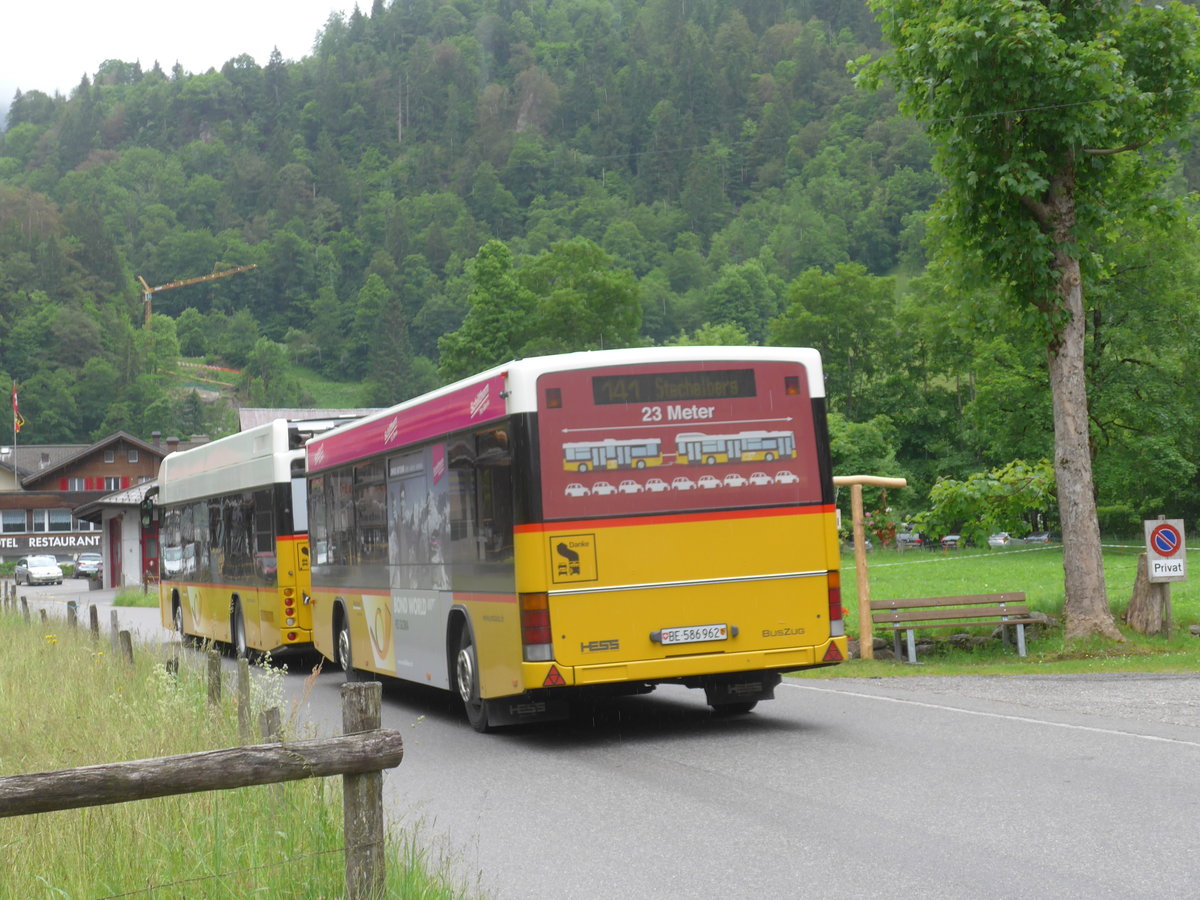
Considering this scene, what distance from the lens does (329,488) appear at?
57.7 ft

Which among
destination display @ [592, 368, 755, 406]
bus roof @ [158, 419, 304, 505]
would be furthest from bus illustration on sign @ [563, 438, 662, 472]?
bus roof @ [158, 419, 304, 505]

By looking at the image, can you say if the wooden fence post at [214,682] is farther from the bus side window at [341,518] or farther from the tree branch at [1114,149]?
the tree branch at [1114,149]

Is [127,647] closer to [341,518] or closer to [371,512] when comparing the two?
[371,512]

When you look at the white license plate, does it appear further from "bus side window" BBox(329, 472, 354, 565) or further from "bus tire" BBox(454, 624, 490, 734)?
"bus side window" BBox(329, 472, 354, 565)

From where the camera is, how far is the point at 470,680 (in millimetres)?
12930

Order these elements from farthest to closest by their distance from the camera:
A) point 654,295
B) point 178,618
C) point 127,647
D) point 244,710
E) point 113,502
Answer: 1. point 654,295
2. point 113,502
3. point 178,618
4. point 127,647
5. point 244,710

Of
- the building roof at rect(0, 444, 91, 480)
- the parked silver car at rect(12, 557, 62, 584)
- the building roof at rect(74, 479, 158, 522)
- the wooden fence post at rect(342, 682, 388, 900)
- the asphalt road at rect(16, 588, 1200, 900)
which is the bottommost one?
the asphalt road at rect(16, 588, 1200, 900)

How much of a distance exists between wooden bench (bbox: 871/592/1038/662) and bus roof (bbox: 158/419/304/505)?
316 inches

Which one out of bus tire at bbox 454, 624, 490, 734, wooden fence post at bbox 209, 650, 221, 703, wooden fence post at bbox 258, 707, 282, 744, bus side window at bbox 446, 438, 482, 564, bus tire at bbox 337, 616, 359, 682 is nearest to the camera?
wooden fence post at bbox 258, 707, 282, 744

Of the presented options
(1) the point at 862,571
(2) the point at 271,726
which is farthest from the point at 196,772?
(1) the point at 862,571

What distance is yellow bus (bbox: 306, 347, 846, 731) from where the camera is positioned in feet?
37.9

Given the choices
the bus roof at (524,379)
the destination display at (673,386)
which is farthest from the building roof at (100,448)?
the destination display at (673,386)

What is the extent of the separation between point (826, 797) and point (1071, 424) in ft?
36.6

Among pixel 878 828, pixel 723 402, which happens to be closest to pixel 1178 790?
pixel 878 828
